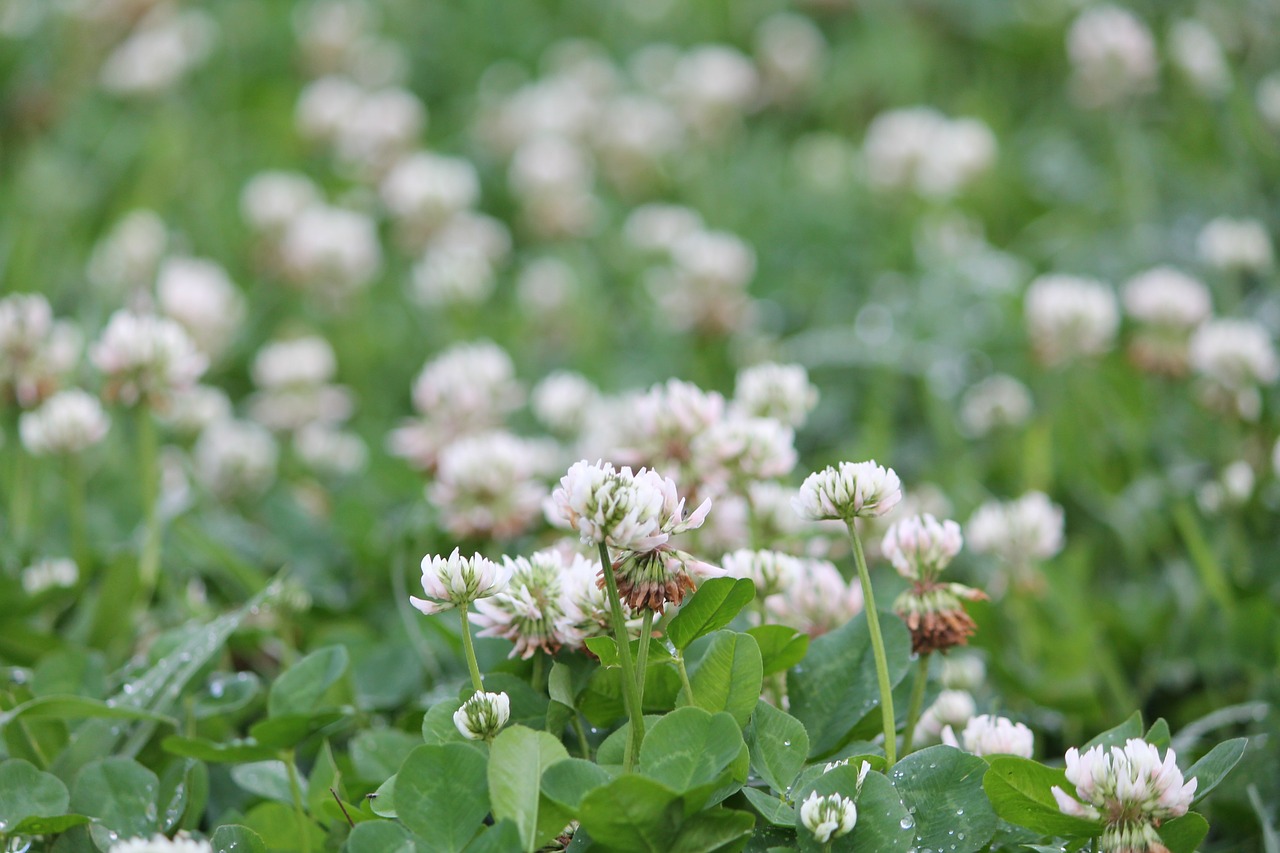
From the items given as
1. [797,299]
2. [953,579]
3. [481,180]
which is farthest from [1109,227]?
[481,180]

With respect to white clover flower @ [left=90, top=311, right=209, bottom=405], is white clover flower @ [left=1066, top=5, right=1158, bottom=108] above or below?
below

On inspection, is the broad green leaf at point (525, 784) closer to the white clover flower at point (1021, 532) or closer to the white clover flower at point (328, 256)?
the white clover flower at point (1021, 532)

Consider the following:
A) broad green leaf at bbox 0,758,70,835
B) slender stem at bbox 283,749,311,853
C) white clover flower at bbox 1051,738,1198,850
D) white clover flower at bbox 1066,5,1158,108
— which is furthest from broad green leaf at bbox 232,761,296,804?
white clover flower at bbox 1066,5,1158,108

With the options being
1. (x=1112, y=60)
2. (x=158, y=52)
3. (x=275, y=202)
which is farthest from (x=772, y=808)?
(x=158, y=52)

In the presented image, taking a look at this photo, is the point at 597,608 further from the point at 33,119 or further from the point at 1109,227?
Result: the point at 33,119

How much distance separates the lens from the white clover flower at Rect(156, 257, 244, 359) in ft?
6.41

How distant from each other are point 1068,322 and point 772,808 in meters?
1.07

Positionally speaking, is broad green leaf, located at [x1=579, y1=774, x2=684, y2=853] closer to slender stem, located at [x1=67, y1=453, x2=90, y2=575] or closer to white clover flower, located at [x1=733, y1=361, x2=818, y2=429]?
white clover flower, located at [x1=733, y1=361, x2=818, y2=429]

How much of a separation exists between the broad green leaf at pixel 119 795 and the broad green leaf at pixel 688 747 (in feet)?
1.39

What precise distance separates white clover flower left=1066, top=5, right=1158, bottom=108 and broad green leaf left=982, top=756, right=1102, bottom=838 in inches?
75.2

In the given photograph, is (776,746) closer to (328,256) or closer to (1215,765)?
(1215,765)

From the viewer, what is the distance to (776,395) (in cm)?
126

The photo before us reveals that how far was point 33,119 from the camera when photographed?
9.03 feet

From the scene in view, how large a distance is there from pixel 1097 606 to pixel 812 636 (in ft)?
1.69
